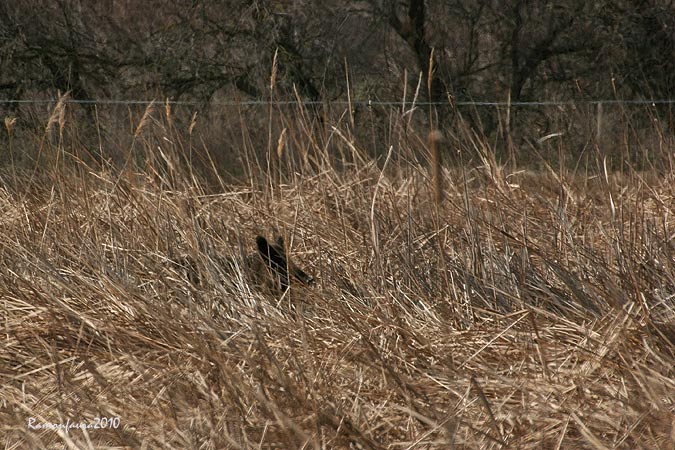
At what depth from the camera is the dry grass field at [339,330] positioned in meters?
2.17

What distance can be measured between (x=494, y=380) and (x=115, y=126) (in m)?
5.55

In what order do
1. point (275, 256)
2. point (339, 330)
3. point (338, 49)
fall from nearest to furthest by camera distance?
1. point (339, 330)
2. point (275, 256)
3. point (338, 49)

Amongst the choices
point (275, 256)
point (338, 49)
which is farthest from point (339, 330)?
point (338, 49)

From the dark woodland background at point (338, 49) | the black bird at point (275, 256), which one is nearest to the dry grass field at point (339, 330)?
the black bird at point (275, 256)

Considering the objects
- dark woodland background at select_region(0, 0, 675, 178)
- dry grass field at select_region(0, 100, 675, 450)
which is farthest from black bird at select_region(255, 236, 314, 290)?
dark woodland background at select_region(0, 0, 675, 178)

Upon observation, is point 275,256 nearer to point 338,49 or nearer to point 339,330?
point 339,330

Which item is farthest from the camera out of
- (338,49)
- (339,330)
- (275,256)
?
(338,49)

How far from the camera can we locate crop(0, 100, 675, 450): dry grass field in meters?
2.17

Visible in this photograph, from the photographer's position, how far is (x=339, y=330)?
9.14 ft

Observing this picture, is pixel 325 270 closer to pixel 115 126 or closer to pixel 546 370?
pixel 546 370

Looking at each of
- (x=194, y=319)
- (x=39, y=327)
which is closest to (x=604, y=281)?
(x=194, y=319)

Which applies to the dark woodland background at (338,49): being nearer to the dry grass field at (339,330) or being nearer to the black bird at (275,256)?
the dry grass field at (339,330)

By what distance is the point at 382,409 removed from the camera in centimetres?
236

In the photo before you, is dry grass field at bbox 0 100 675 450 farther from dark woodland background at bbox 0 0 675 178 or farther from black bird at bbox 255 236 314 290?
dark woodland background at bbox 0 0 675 178
